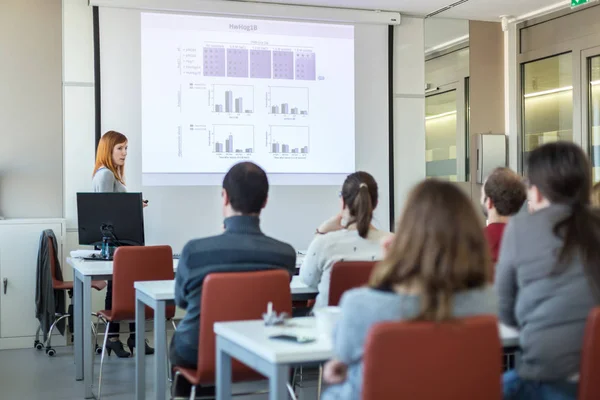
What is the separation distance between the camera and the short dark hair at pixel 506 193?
344 cm

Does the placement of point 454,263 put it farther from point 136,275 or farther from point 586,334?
point 136,275

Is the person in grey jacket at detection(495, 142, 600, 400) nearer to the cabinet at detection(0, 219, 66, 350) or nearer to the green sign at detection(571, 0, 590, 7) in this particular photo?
the cabinet at detection(0, 219, 66, 350)

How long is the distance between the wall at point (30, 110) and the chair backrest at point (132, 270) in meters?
2.23

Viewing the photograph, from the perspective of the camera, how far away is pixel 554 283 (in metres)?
2.09

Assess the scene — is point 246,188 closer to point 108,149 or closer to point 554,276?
point 554,276

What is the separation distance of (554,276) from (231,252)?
46.9 inches

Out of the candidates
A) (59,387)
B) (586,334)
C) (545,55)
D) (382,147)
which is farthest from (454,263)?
(545,55)

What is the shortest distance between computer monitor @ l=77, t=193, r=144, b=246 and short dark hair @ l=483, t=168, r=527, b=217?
7.33ft

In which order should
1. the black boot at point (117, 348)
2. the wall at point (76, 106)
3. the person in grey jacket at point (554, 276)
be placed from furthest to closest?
the wall at point (76, 106) → the black boot at point (117, 348) → the person in grey jacket at point (554, 276)

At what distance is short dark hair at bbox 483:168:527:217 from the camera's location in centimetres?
344

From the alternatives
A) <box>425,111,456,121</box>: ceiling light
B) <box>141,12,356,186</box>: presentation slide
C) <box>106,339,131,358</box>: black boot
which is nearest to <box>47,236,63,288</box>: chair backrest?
<box>106,339,131,358</box>: black boot

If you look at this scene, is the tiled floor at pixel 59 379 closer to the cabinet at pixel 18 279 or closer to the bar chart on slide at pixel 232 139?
the cabinet at pixel 18 279

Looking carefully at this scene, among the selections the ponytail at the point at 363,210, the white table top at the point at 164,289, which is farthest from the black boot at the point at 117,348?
the ponytail at the point at 363,210

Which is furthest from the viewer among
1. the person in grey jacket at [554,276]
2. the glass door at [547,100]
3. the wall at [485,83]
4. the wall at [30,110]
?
the wall at [485,83]
